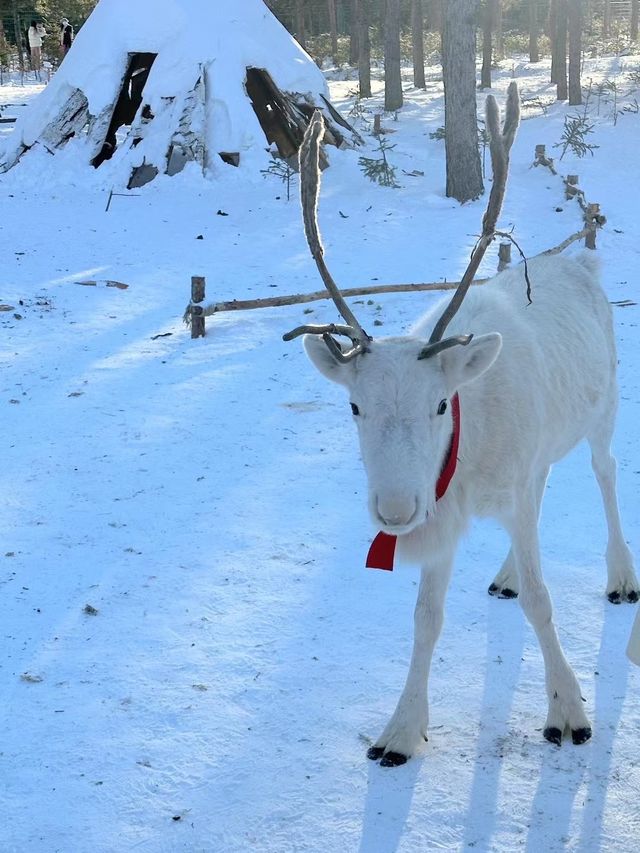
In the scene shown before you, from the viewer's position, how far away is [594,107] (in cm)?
2423

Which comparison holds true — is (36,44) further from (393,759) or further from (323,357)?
(393,759)

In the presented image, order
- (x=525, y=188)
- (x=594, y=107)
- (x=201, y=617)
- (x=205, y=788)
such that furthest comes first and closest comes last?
(x=594, y=107) < (x=525, y=188) < (x=201, y=617) < (x=205, y=788)

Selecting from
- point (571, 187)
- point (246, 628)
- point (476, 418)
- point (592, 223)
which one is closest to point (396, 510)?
point (476, 418)

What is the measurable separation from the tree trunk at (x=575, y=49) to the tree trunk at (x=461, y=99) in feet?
30.5

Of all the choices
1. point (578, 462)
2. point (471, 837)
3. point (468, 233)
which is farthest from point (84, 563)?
point (468, 233)

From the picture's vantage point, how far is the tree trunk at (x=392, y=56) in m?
22.9

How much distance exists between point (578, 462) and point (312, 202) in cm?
353

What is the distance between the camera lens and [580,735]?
11.5ft

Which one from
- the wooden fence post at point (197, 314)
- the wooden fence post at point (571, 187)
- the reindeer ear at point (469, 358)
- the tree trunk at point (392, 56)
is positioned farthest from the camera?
the tree trunk at point (392, 56)

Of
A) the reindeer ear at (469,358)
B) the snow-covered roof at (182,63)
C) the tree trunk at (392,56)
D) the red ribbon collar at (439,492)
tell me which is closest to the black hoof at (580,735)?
the red ribbon collar at (439,492)

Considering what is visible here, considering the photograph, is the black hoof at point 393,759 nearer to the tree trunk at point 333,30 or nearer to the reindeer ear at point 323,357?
the reindeer ear at point 323,357

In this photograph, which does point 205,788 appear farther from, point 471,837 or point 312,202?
point 312,202

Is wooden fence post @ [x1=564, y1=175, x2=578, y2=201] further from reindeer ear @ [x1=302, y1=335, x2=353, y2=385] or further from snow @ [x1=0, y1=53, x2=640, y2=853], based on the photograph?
reindeer ear @ [x1=302, y1=335, x2=353, y2=385]

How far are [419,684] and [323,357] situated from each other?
4.36 feet
